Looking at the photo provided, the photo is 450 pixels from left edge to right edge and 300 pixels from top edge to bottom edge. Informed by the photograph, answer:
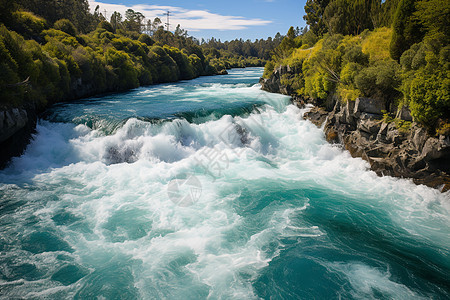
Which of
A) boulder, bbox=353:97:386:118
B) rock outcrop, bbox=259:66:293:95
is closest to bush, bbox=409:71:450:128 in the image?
boulder, bbox=353:97:386:118

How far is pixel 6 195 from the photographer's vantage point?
41.4ft

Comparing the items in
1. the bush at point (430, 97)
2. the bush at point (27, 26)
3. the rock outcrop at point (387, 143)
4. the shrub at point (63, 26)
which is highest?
the shrub at point (63, 26)

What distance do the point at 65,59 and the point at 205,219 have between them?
28660 millimetres

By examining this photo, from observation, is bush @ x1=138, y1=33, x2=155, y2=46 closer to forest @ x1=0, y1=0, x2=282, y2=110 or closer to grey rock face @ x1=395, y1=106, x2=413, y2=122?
forest @ x1=0, y1=0, x2=282, y2=110

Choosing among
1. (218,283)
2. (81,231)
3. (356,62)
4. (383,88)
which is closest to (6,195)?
(81,231)

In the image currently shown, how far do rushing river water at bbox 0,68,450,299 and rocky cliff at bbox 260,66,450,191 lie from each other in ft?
2.23

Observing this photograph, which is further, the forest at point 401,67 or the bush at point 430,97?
the forest at point 401,67

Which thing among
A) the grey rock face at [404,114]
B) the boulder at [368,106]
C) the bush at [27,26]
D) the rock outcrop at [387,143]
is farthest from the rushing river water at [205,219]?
the bush at [27,26]

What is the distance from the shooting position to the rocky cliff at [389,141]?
42.7 feet

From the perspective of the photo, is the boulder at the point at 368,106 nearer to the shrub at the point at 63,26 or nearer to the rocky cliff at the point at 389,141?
the rocky cliff at the point at 389,141

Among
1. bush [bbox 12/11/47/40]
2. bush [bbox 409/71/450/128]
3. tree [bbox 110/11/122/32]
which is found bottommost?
bush [bbox 409/71/450/128]

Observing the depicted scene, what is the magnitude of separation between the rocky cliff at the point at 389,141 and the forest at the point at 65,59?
2070 centimetres

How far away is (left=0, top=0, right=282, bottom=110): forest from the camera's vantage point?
57.8 feet

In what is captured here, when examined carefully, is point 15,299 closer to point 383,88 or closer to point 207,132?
point 207,132
